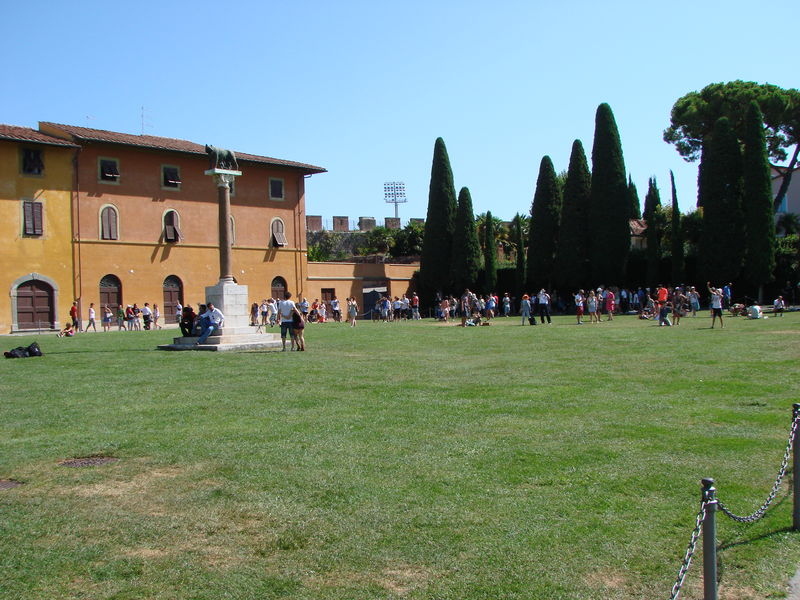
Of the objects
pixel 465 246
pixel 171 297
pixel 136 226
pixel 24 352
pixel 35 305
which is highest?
pixel 136 226

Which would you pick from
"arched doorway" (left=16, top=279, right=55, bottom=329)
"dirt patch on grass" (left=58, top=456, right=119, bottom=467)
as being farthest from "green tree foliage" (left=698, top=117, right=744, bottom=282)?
"dirt patch on grass" (left=58, top=456, right=119, bottom=467)

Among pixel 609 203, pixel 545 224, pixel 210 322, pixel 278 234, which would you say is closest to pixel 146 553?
pixel 210 322

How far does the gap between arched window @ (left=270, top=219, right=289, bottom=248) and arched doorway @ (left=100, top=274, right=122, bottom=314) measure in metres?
10.5

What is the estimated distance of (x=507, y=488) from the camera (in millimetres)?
5988

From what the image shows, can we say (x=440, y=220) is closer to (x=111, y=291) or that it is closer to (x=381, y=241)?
(x=381, y=241)

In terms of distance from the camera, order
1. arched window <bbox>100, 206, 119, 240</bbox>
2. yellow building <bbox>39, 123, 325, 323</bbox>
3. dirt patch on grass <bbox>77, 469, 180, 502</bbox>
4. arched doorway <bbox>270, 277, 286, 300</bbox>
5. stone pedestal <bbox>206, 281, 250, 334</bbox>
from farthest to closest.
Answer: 1. arched doorway <bbox>270, 277, 286, 300</bbox>
2. arched window <bbox>100, 206, 119, 240</bbox>
3. yellow building <bbox>39, 123, 325, 323</bbox>
4. stone pedestal <bbox>206, 281, 250, 334</bbox>
5. dirt patch on grass <bbox>77, 469, 180, 502</bbox>

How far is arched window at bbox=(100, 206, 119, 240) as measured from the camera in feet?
131

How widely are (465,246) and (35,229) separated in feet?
84.0

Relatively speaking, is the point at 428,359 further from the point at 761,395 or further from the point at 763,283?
the point at 763,283

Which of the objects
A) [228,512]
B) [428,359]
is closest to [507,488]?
[228,512]

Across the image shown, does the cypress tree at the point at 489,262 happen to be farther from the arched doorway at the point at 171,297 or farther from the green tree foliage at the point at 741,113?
the arched doorway at the point at 171,297

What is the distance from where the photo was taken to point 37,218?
37688 millimetres

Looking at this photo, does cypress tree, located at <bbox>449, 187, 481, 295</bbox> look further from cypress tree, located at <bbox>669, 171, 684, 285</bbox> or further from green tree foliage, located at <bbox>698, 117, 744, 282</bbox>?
green tree foliage, located at <bbox>698, 117, 744, 282</bbox>

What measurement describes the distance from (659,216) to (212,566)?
4824 centimetres
